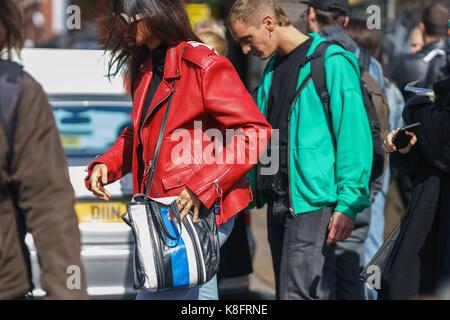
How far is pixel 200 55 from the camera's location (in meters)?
3.86

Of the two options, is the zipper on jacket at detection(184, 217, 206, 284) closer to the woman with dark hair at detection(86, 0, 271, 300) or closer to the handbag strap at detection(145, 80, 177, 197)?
the woman with dark hair at detection(86, 0, 271, 300)

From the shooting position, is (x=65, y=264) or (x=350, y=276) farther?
(x=350, y=276)

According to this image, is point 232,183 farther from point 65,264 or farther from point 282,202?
point 65,264

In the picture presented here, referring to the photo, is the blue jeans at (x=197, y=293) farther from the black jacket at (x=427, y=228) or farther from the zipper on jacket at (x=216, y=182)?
the black jacket at (x=427, y=228)

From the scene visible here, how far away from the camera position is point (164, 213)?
364 cm

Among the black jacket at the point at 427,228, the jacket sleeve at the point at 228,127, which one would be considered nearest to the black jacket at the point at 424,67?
the black jacket at the point at 427,228

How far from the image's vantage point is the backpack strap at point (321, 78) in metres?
4.60

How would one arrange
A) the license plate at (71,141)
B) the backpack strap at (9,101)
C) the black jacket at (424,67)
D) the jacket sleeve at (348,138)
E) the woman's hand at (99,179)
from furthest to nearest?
the black jacket at (424,67), the license plate at (71,141), the jacket sleeve at (348,138), the woman's hand at (99,179), the backpack strap at (9,101)

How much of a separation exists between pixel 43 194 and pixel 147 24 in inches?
51.2

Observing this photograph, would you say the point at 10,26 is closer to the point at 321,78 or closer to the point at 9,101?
the point at 9,101

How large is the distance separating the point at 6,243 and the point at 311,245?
84.8 inches

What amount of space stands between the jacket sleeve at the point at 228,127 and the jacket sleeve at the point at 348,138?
32.4 inches

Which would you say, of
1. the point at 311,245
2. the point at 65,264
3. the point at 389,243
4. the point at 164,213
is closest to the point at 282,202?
the point at 311,245

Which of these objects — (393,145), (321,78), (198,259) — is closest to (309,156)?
(321,78)
